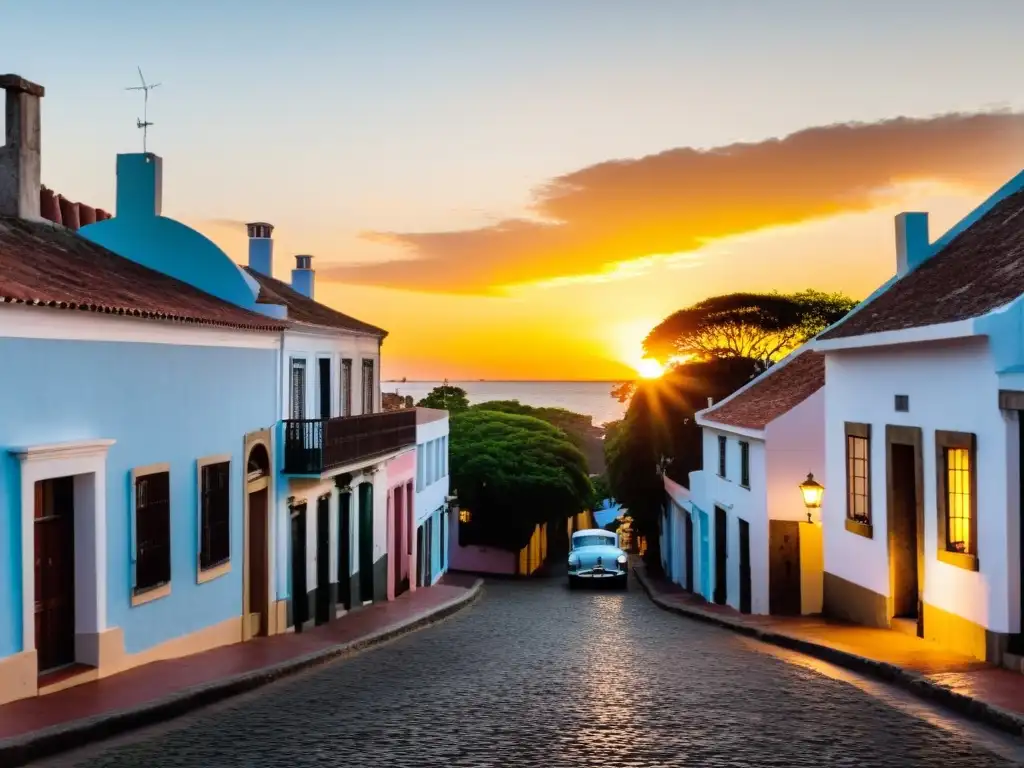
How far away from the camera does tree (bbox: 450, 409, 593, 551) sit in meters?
49.3

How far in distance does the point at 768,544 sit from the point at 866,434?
767 centimetres

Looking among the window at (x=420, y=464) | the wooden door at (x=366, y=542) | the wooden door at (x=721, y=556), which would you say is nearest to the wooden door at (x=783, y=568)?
the wooden door at (x=721, y=556)

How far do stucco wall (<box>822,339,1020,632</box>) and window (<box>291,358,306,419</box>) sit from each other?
914 cm

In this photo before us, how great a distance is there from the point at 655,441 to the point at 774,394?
19.3m

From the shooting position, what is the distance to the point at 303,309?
2392 centimetres

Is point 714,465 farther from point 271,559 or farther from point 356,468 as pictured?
point 271,559

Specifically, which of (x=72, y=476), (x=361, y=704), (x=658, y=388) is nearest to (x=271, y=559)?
(x=72, y=476)

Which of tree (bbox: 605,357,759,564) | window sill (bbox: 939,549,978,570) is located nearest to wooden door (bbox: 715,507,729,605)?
tree (bbox: 605,357,759,564)

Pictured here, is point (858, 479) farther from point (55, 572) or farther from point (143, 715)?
point (55, 572)

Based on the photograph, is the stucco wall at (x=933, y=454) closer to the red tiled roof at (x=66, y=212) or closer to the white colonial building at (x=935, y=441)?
the white colonial building at (x=935, y=441)

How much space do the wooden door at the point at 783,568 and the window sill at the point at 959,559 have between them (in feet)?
32.1

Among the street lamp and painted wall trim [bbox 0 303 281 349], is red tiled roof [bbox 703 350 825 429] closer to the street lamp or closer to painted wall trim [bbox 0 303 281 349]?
the street lamp

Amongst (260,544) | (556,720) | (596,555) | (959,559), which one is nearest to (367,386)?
(260,544)

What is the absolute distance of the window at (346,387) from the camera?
24797 mm
